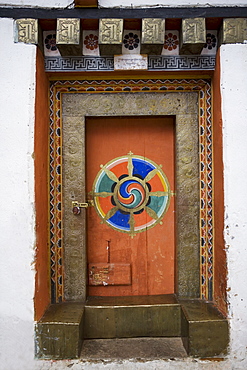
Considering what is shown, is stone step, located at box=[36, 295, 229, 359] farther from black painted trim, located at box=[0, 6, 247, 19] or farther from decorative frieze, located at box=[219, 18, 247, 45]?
black painted trim, located at box=[0, 6, 247, 19]

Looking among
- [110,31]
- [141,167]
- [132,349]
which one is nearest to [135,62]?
[110,31]

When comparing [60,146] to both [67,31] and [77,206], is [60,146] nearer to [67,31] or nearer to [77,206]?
[77,206]

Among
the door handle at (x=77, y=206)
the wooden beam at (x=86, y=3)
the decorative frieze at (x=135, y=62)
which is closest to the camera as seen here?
the wooden beam at (x=86, y=3)

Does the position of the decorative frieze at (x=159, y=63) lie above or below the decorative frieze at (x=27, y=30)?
below

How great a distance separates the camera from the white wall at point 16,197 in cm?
244

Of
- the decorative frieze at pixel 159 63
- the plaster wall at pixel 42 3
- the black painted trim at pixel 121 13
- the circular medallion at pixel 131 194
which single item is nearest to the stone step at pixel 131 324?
the circular medallion at pixel 131 194

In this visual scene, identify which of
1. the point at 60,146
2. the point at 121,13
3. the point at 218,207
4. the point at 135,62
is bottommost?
the point at 218,207

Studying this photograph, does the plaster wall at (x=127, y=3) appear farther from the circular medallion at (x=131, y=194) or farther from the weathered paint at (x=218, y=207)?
the circular medallion at (x=131, y=194)

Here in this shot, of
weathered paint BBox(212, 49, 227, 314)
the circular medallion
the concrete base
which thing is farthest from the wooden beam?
the concrete base

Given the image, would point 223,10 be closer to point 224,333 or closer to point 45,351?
point 224,333

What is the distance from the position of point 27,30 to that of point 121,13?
73cm

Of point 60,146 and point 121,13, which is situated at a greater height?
point 121,13

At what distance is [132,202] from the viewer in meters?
2.99

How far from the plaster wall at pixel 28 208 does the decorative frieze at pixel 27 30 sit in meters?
0.05
